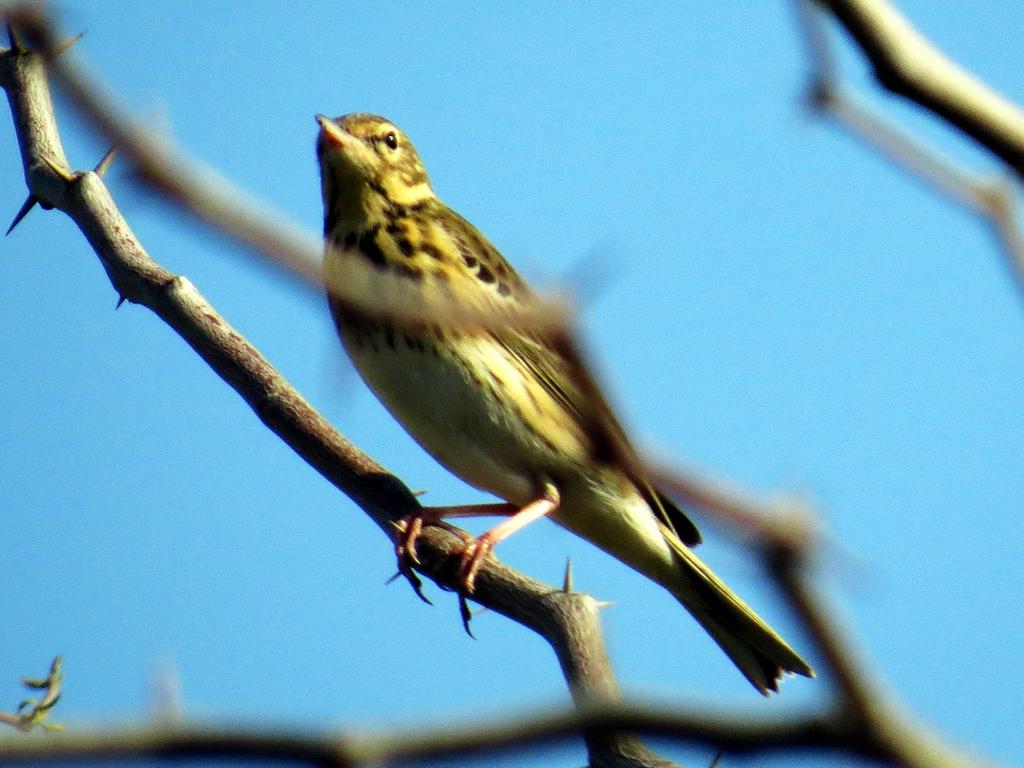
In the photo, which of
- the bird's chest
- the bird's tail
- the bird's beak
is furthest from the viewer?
the bird's beak

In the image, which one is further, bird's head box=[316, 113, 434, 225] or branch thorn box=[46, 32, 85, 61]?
bird's head box=[316, 113, 434, 225]

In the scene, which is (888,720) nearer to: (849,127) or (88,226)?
(849,127)

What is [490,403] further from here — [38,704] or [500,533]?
[38,704]

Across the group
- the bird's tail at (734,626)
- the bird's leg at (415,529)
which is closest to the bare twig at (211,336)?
the bird's leg at (415,529)

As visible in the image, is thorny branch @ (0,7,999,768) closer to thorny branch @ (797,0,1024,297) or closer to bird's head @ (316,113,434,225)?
thorny branch @ (797,0,1024,297)

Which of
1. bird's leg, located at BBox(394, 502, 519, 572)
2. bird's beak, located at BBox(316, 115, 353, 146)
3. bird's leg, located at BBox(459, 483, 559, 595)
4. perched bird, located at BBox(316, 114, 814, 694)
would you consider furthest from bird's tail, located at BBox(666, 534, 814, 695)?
bird's beak, located at BBox(316, 115, 353, 146)

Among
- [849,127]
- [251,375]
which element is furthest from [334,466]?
[849,127]

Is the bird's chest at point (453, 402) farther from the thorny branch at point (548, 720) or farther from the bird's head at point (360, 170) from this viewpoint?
the thorny branch at point (548, 720)
